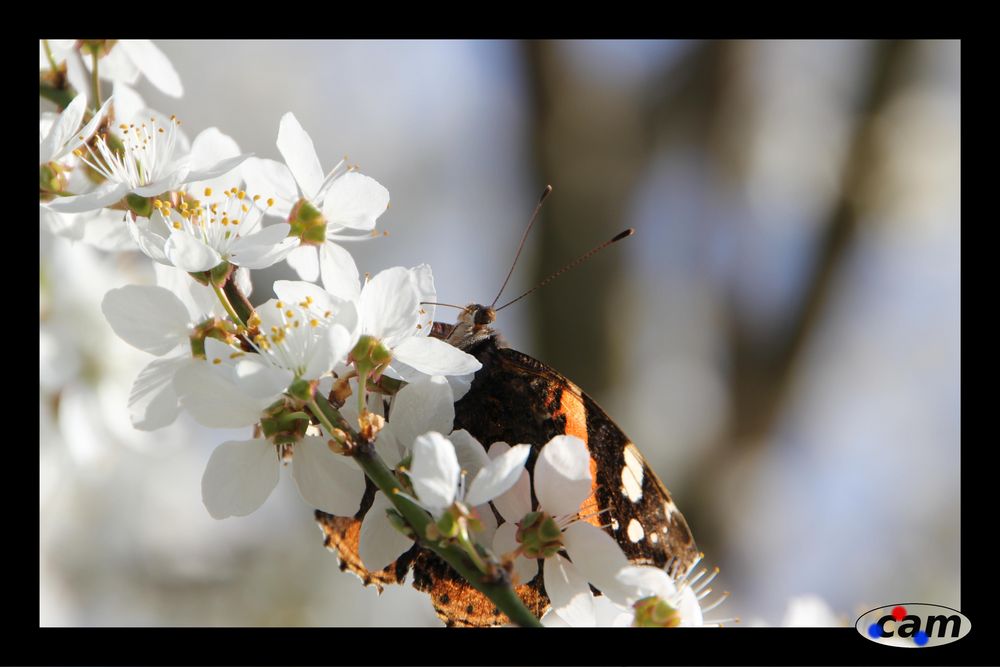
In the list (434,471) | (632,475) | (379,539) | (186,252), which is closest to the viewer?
(434,471)

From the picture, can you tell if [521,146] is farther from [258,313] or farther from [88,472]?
[258,313]

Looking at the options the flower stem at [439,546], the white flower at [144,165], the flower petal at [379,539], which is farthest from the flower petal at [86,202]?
the flower petal at [379,539]

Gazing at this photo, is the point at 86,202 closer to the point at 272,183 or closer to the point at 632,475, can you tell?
the point at 272,183

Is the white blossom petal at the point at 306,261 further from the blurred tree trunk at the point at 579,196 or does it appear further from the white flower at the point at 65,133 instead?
the blurred tree trunk at the point at 579,196

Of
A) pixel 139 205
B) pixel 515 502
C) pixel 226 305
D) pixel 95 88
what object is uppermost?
pixel 95 88

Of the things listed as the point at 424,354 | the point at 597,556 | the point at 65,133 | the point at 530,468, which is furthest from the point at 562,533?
the point at 65,133


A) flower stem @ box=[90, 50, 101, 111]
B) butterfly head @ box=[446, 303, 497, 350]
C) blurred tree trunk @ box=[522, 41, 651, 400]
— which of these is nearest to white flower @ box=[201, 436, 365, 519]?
butterfly head @ box=[446, 303, 497, 350]
